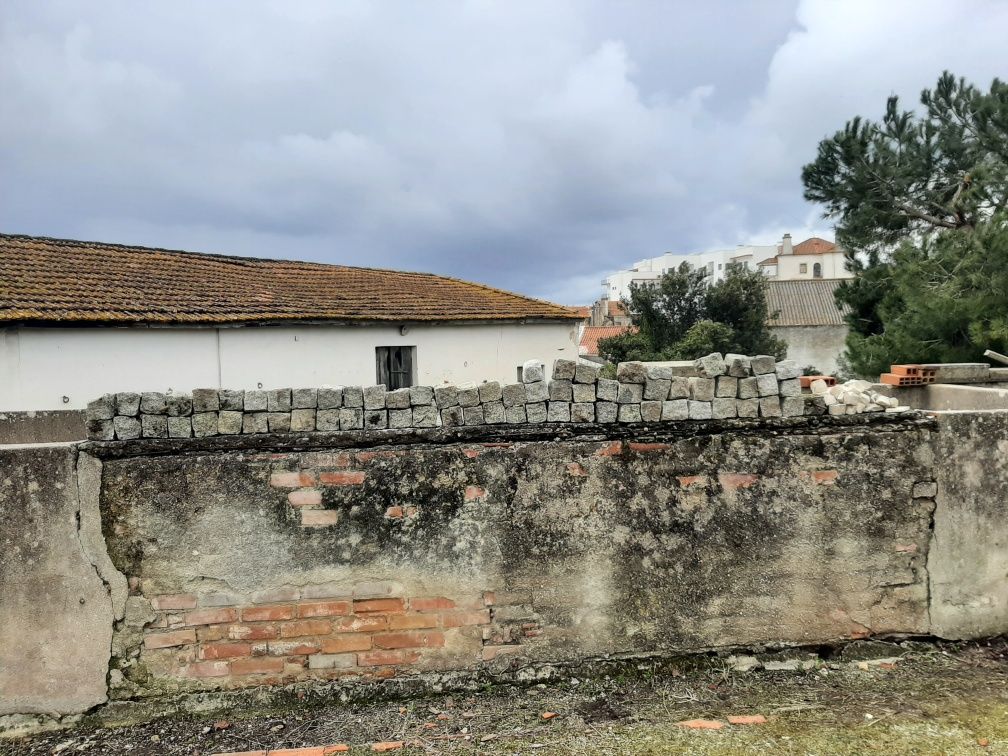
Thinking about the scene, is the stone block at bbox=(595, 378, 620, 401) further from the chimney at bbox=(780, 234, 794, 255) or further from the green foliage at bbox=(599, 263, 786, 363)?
the chimney at bbox=(780, 234, 794, 255)

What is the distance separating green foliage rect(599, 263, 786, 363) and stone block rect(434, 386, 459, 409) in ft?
73.8

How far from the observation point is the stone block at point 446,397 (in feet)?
12.0

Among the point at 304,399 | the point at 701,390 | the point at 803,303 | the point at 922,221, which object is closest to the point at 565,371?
the point at 701,390

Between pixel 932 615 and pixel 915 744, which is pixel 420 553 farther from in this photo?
pixel 932 615

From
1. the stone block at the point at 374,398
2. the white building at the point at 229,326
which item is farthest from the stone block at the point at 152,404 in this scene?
the white building at the point at 229,326

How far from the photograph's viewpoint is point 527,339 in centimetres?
1680

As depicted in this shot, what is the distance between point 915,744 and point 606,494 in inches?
73.2

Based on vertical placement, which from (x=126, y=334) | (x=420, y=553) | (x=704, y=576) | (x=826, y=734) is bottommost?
(x=826, y=734)

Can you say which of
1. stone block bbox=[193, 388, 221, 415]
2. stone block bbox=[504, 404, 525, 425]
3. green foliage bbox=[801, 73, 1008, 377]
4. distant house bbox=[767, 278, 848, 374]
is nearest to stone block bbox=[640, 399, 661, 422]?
stone block bbox=[504, 404, 525, 425]

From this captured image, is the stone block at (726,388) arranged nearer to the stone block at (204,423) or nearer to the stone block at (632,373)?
the stone block at (632,373)

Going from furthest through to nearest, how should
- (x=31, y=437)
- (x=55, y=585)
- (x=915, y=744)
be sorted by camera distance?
1. (x=31, y=437)
2. (x=55, y=585)
3. (x=915, y=744)

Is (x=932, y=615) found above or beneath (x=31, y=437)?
beneath

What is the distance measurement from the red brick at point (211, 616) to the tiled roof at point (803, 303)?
29.1m

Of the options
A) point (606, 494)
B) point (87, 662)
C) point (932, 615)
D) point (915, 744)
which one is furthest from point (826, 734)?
point (87, 662)
